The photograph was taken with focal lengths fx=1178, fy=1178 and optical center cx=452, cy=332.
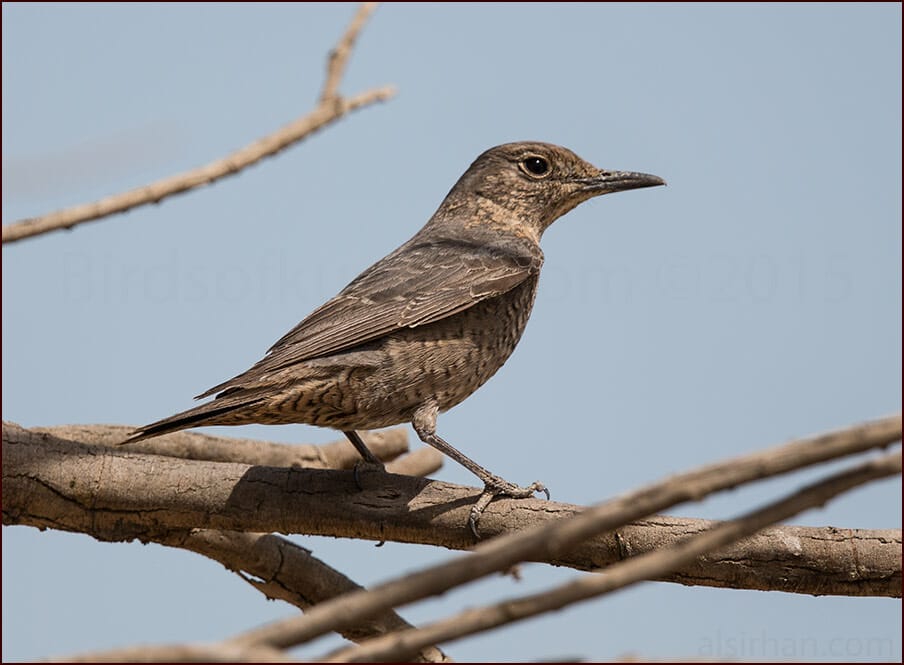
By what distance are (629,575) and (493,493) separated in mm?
2904

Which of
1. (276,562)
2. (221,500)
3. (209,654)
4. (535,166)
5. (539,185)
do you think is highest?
(535,166)

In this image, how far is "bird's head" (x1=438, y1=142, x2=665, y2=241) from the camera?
20.3 ft

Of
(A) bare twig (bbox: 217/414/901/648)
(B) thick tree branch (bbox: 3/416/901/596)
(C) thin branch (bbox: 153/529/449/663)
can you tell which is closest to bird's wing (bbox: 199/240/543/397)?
(B) thick tree branch (bbox: 3/416/901/596)

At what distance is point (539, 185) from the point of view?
6.21m

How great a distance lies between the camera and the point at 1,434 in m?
4.68

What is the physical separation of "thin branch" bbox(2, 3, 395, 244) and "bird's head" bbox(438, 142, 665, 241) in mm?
3110

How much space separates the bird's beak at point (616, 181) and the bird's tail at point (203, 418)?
2.42m

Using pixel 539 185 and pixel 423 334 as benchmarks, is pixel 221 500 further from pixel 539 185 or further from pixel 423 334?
pixel 539 185

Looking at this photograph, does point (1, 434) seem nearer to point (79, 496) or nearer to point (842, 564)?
point (79, 496)

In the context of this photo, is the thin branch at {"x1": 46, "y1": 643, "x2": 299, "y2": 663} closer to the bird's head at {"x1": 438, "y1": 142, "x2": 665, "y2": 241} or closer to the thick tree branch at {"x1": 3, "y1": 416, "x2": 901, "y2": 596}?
the thick tree branch at {"x1": 3, "y1": 416, "x2": 901, "y2": 596}

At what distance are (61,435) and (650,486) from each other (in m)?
4.34

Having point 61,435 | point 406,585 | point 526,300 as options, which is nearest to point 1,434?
point 61,435

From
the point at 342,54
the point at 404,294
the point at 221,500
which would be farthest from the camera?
the point at 404,294

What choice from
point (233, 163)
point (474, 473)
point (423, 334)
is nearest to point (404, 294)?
point (423, 334)
